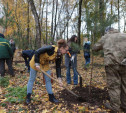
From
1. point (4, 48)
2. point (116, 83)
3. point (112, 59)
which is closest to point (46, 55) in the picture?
point (112, 59)

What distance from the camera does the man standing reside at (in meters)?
2.70

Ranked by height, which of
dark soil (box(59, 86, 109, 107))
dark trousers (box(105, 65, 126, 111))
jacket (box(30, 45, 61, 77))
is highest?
jacket (box(30, 45, 61, 77))

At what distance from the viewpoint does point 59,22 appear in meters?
17.2

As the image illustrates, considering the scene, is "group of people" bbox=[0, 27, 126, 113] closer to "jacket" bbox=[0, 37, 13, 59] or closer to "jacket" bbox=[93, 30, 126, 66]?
"jacket" bbox=[93, 30, 126, 66]

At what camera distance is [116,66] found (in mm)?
2740

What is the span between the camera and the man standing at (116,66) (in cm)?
270

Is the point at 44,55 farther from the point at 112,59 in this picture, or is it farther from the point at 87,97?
the point at 87,97

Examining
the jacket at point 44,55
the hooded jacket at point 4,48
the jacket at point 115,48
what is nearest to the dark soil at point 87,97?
the jacket at point 44,55

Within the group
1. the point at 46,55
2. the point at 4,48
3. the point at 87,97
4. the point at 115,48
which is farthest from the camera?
the point at 4,48

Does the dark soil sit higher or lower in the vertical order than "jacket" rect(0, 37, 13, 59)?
lower

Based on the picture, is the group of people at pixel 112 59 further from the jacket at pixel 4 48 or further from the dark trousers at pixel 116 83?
the jacket at pixel 4 48

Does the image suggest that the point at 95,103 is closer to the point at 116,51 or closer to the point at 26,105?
the point at 116,51

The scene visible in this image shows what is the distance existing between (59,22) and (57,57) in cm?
1474

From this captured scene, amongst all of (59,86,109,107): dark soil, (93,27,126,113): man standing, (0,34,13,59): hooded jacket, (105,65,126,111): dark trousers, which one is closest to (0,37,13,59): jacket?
(0,34,13,59): hooded jacket
